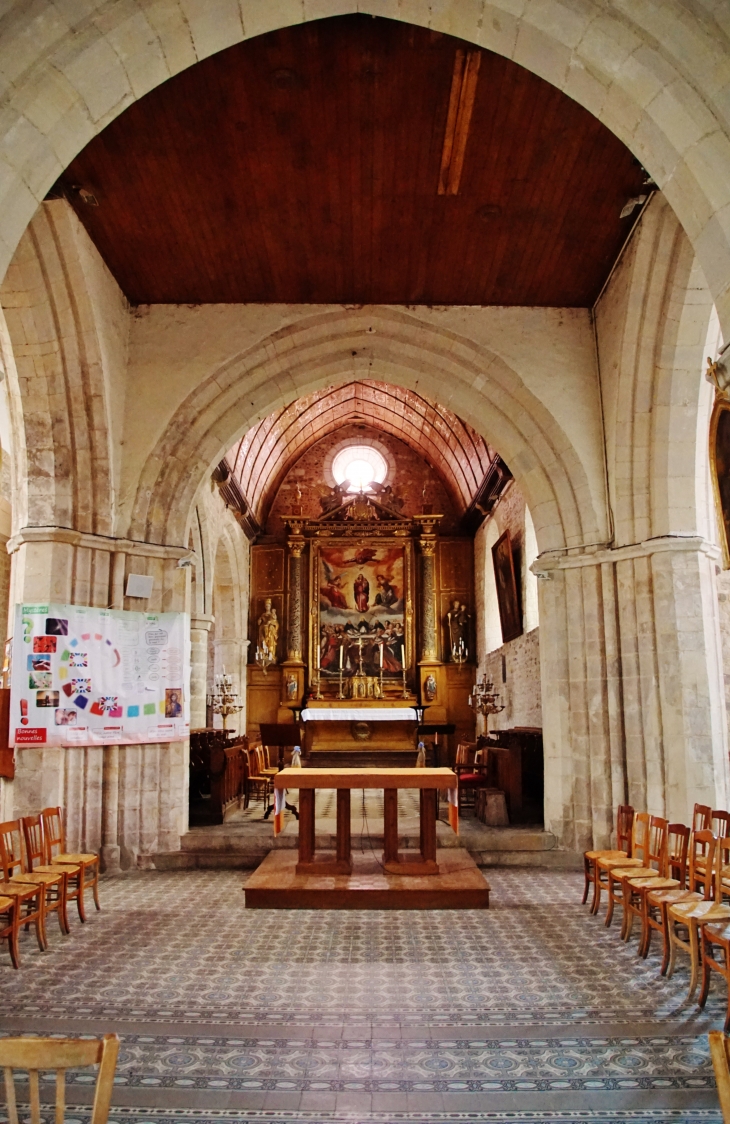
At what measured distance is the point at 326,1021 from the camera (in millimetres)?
4215

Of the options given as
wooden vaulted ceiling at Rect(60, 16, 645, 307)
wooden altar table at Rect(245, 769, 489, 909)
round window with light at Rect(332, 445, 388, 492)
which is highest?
round window with light at Rect(332, 445, 388, 492)

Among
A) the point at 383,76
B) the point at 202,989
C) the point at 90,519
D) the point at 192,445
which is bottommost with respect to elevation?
the point at 202,989

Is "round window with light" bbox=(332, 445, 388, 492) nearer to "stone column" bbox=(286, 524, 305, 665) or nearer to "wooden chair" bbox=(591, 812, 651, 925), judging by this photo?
"stone column" bbox=(286, 524, 305, 665)

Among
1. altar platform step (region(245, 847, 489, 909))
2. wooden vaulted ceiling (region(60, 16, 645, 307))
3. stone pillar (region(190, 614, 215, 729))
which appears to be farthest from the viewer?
stone pillar (region(190, 614, 215, 729))

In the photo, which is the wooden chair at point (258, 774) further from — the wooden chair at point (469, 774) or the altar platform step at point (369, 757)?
the altar platform step at point (369, 757)

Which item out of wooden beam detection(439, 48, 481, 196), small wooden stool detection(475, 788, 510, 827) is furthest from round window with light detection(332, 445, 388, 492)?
wooden beam detection(439, 48, 481, 196)

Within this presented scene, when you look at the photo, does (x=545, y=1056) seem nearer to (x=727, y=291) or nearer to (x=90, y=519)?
(x=727, y=291)

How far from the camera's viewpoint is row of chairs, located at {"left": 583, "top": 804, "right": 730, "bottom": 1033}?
444 cm

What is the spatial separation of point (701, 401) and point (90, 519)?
20.9ft

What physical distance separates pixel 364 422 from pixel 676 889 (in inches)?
594

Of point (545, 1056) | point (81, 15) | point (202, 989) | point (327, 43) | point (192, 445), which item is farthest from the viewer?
point (192, 445)

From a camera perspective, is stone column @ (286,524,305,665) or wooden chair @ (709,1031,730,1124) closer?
wooden chair @ (709,1031,730,1124)

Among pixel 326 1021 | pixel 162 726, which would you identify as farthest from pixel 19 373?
pixel 326 1021

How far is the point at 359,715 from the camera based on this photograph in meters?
15.8
